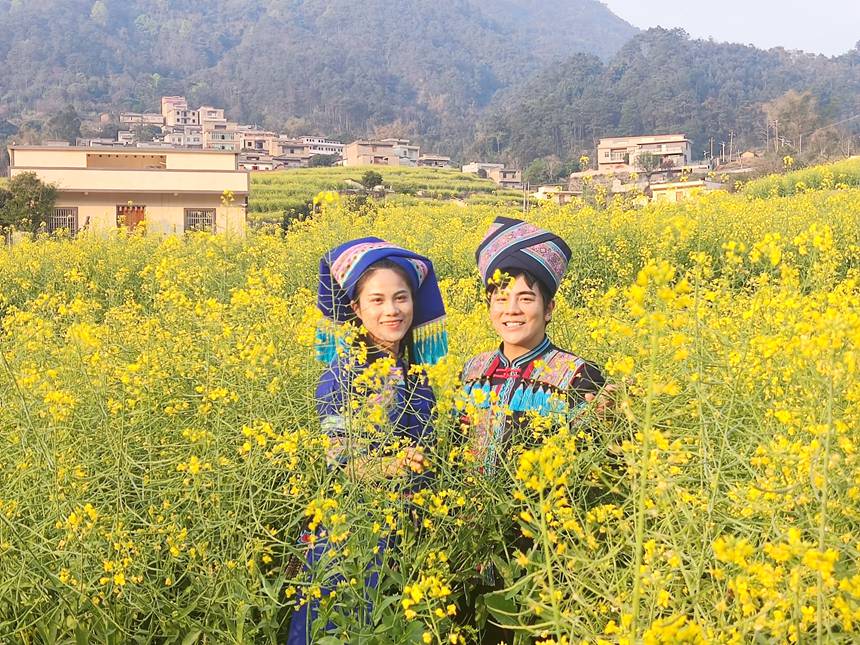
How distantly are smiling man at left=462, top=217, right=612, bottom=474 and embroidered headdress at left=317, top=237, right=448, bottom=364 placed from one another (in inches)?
6.4

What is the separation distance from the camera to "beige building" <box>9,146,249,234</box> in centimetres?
2573

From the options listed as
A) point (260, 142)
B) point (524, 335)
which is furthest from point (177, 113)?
point (524, 335)

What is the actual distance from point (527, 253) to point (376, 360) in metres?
0.70

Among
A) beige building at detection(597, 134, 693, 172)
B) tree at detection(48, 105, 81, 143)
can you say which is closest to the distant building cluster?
tree at detection(48, 105, 81, 143)

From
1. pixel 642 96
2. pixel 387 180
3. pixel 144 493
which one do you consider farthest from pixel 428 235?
pixel 642 96

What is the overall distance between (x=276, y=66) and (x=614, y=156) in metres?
84.8

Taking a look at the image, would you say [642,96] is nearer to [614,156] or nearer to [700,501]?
[614,156]

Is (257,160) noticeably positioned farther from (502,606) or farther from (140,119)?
(502,606)

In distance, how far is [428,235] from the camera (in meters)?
8.38

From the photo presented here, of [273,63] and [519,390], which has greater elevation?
[273,63]

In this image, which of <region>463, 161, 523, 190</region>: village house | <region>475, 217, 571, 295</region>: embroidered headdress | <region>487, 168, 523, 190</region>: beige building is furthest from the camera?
<region>463, 161, 523, 190</region>: village house

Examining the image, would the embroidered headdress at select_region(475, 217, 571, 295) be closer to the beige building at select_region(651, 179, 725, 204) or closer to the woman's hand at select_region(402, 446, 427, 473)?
the woman's hand at select_region(402, 446, 427, 473)

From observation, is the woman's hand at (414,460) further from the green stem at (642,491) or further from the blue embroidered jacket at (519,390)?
the green stem at (642,491)

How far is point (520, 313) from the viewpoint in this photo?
2.40 metres
